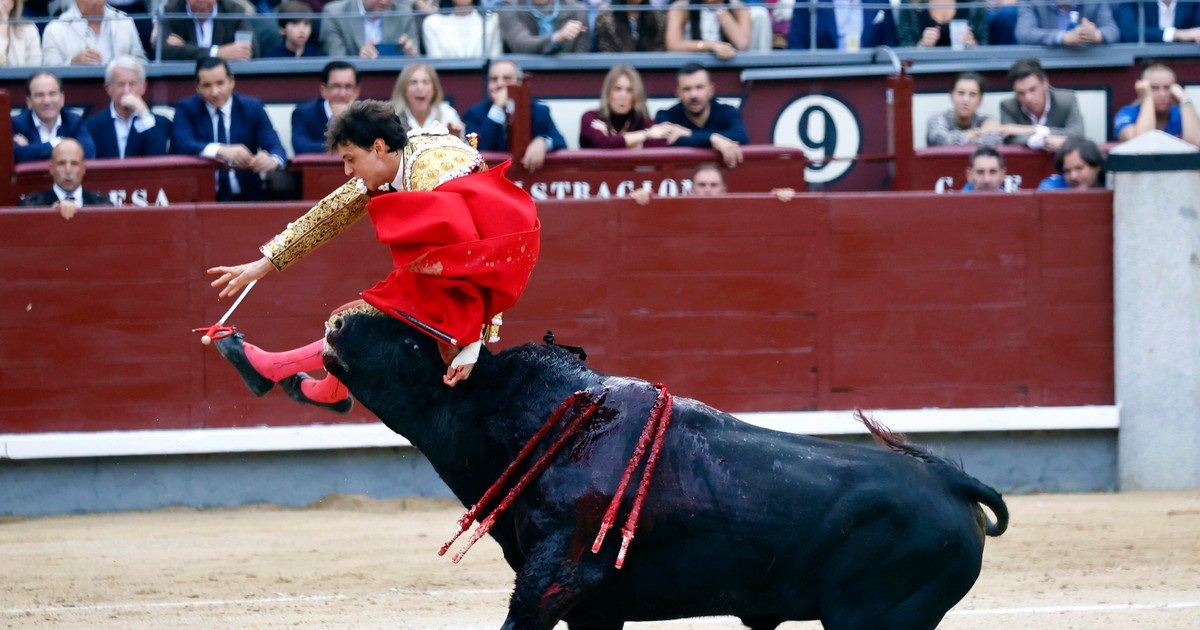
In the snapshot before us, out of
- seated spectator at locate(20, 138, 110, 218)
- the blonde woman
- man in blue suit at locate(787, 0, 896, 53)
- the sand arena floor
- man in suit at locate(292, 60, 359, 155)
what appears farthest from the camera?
man in blue suit at locate(787, 0, 896, 53)

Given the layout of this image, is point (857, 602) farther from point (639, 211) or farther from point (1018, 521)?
point (639, 211)

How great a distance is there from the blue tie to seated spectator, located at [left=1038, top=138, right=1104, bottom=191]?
368 centimetres

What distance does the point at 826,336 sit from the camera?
7906mm

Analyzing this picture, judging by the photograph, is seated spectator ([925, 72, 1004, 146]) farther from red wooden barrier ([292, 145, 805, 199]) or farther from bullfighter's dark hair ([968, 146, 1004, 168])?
red wooden barrier ([292, 145, 805, 199])

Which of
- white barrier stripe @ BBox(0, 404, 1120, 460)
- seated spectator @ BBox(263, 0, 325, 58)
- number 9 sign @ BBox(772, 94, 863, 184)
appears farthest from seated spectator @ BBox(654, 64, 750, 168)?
seated spectator @ BBox(263, 0, 325, 58)

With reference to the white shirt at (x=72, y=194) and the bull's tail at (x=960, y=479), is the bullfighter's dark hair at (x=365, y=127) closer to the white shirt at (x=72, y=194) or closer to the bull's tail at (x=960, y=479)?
the bull's tail at (x=960, y=479)

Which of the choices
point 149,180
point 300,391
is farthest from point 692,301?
point 300,391

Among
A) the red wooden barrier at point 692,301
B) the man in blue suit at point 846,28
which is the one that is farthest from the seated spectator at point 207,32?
the man in blue suit at point 846,28

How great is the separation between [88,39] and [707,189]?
10.1 feet

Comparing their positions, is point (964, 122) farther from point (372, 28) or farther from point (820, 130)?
point (372, 28)

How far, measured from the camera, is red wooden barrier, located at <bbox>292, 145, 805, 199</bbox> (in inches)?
314

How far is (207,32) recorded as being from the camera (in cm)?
855

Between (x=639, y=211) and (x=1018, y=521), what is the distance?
2089 millimetres

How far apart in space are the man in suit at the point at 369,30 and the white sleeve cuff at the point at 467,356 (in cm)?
499
